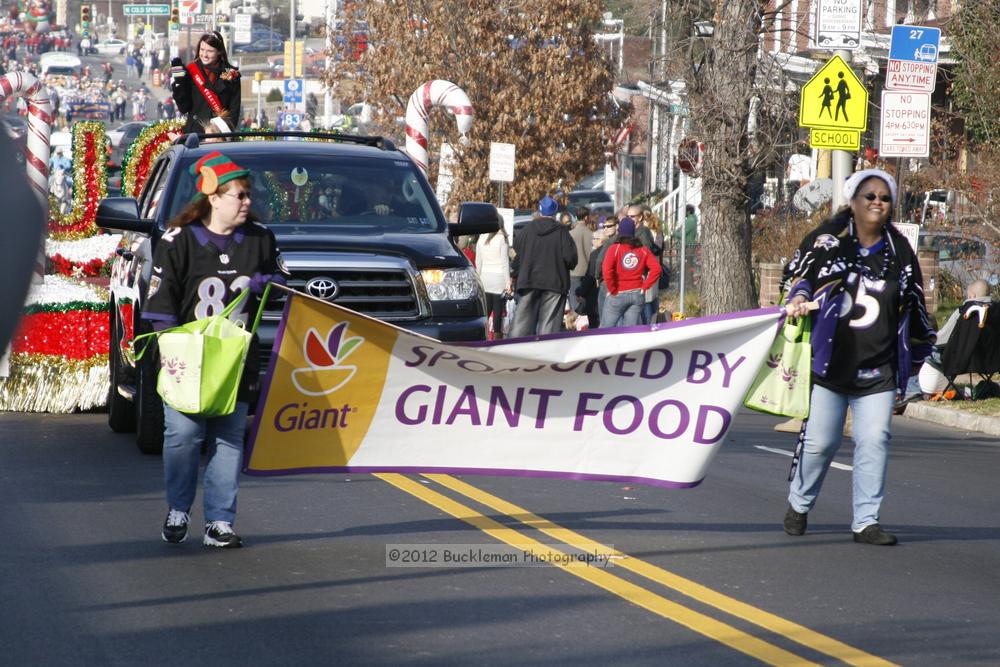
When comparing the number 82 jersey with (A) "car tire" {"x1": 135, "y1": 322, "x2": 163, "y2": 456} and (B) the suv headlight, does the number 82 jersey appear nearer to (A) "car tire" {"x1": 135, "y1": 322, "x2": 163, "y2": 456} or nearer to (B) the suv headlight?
(A) "car tire" {"x1": 135, "y1": 322, "x2": 163, "y2": 456}

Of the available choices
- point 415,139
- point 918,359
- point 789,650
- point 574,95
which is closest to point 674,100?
point 574,95

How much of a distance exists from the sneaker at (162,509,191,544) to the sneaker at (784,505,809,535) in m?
3.01

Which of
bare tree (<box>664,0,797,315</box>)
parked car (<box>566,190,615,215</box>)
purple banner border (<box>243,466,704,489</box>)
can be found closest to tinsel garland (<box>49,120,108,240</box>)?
bare tree (<box>664,0,797,315</box>)

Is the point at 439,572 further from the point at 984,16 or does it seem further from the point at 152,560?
the point at 984,16

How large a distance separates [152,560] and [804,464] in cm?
326

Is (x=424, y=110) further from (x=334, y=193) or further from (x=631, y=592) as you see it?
(x=631, y=592)

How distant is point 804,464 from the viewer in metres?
8.09

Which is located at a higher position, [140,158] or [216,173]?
[216,173]

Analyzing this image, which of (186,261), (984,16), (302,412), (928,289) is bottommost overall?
(928,289)

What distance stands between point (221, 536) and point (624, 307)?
39.5 ft

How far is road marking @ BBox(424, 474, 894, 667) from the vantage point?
579cm

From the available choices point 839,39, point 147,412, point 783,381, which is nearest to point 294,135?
point 147,412

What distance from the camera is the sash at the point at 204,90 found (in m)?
13.9

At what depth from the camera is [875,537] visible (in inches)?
311
